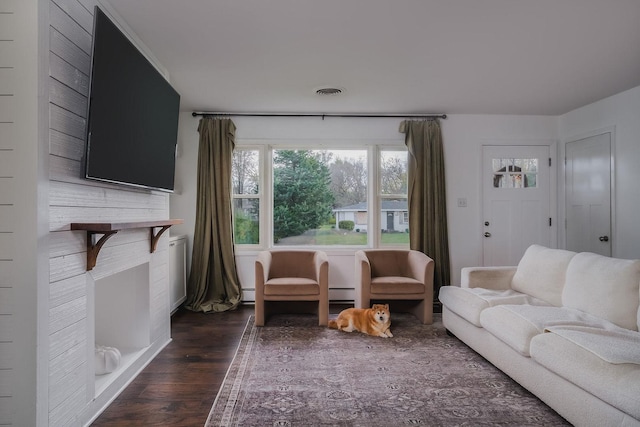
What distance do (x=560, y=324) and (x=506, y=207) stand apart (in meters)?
2.75

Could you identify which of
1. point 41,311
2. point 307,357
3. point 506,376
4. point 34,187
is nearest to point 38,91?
point 34,187

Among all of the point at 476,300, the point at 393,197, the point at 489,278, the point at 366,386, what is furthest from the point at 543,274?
the point at 393,197

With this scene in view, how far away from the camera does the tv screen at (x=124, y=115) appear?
1777 millimetres

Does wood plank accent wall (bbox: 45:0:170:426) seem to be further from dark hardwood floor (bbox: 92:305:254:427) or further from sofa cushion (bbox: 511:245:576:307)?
sofa cushion (bbox: 511:245:576:307)

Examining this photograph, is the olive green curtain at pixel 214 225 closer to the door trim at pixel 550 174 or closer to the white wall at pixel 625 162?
the door trim at pixel 550 174

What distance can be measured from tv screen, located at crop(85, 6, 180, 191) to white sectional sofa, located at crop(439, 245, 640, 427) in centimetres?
255

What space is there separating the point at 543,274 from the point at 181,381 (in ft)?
9.22

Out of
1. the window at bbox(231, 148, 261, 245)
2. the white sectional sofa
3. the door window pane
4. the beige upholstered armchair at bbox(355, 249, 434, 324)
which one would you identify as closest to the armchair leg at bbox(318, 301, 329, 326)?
the beige upholstered armchair at bbox(355, 249, 434, 324)

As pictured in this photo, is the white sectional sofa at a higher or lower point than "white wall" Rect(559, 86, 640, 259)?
lower

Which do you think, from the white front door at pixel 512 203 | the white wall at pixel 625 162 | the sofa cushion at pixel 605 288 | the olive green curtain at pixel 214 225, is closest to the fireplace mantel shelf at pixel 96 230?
the olive green curtain at pixel 214 225

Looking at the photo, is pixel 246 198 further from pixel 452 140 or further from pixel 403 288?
pixel 452 140

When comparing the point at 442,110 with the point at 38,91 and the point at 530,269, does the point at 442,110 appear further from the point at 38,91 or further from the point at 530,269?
the point at 38,91

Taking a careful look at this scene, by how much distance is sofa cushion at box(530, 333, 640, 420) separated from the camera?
150 centimetres

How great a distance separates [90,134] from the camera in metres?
1.74
